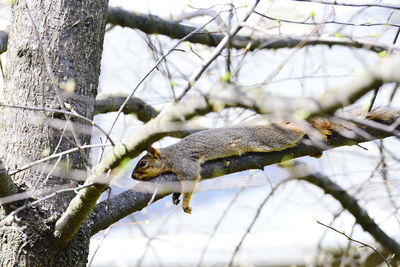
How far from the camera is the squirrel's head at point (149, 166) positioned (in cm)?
304

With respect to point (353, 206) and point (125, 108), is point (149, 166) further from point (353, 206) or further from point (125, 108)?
point (353, 206)

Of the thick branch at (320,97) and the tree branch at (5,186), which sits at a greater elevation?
the thick branch at (320,97)

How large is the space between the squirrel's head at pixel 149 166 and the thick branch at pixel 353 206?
3.59 feet

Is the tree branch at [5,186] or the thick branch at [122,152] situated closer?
the thick branch at [122,152]

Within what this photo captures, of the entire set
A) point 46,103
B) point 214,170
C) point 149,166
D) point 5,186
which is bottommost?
point 149,166

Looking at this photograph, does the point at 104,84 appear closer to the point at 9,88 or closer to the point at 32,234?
the point at 9,88

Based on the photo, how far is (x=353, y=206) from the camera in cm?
354

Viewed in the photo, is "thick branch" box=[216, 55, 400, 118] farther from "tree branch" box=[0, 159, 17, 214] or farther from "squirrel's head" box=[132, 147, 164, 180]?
"squirrel's head" box=[132, 147, 164, 180]

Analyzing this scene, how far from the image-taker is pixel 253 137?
3.17 metres

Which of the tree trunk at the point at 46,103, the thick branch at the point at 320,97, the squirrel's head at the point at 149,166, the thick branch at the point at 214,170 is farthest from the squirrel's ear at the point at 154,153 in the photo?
the thick branch at the point at 320,97

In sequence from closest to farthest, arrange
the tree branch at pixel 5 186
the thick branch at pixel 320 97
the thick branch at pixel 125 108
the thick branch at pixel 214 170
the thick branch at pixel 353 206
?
the thick branch at pixel 320 97 → the tree branch at pixel 5 186 → the thick branch at pixel 214 170 → the thick branch at pixel 125 108 → the thick branch at pixel 353 206

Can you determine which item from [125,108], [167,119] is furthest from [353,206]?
[167,119]

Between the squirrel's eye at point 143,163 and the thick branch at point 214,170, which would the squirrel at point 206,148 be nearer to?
the squirrel's eye at point 143,163

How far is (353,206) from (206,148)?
1.21 meters
